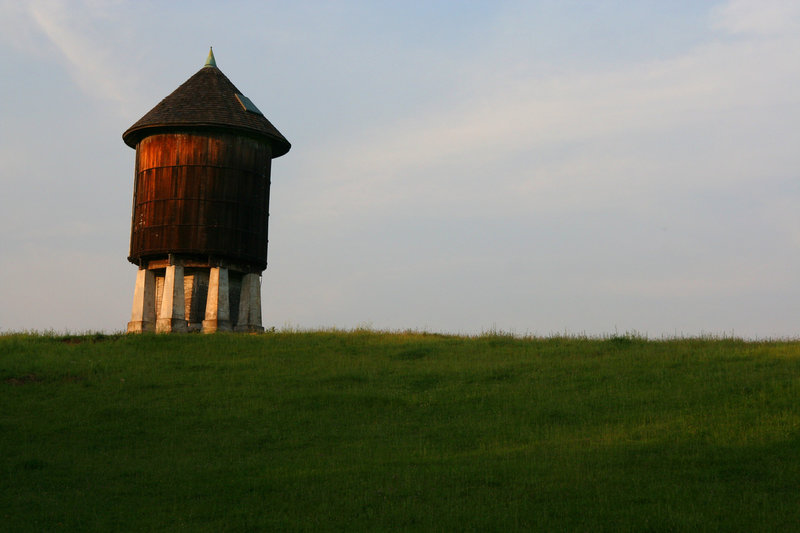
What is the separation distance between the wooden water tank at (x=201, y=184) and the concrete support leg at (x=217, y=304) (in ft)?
2.26

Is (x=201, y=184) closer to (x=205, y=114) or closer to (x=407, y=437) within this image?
(x=205, y=114)

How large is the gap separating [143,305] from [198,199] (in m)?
4.77

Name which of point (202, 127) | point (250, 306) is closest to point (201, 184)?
point (202, 127)

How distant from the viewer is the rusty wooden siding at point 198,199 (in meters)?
38.8

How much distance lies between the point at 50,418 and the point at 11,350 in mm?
10744

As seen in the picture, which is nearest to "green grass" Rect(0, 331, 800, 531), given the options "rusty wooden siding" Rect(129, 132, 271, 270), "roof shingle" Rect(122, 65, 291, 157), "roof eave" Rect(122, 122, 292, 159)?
"rusty wooden siding" Rect(129, 132, 271, 270)

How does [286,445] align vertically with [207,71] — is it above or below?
below

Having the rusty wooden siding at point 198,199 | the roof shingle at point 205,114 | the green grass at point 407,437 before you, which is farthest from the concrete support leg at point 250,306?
the green grass at point 407,437

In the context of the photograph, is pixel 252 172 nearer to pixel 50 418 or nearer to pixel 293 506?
pixel 50 418

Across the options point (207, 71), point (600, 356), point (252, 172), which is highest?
point (207, 71)

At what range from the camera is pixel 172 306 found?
3747 cm

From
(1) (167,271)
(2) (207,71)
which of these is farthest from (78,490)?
(2) (207,71)

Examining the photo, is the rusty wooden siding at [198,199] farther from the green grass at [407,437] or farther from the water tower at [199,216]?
the green grass at [407,437]

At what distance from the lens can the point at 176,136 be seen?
39594 millimetres
